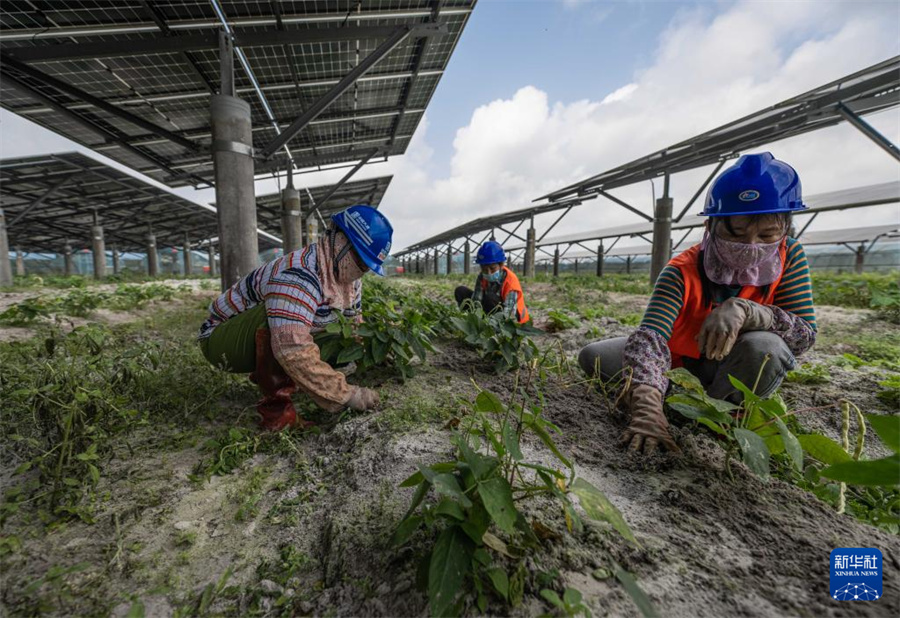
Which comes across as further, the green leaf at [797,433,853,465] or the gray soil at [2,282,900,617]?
the green leaf at [797,433,853,465]

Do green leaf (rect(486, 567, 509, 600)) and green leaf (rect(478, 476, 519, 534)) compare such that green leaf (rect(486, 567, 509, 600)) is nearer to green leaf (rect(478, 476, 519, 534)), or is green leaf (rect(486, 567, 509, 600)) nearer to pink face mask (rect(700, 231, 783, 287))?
green leaf (rect(478, 476, 519, 534))

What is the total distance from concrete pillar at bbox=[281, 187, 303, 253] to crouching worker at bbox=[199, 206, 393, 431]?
8964 mm

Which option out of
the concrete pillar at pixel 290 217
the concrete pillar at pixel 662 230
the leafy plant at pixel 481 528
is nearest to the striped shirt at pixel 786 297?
the leafy plant at pixel 481 528

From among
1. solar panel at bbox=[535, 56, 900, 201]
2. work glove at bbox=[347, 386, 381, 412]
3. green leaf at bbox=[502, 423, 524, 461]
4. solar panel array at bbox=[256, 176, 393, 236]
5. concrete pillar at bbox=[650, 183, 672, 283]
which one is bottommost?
work glove at bbox=[347, 386, 381, 412]

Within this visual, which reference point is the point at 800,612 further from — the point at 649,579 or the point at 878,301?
the point at 878,301

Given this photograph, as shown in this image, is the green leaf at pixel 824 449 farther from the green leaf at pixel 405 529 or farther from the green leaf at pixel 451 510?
the green leaf at pixel 405 529

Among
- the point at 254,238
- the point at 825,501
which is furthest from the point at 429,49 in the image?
the point at 825,501

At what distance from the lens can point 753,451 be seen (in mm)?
1083

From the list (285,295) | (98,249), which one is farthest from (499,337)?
(98,249)

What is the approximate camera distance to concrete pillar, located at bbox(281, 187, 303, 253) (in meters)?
10.4

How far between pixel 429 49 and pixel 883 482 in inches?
306

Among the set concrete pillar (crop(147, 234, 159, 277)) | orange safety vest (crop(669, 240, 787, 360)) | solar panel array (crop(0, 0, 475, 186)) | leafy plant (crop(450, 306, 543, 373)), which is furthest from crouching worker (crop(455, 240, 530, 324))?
concrete pillar (crop(147, 234, 159, 277))

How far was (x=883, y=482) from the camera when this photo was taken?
2.68 feet

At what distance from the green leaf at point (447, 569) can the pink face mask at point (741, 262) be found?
177 cm
